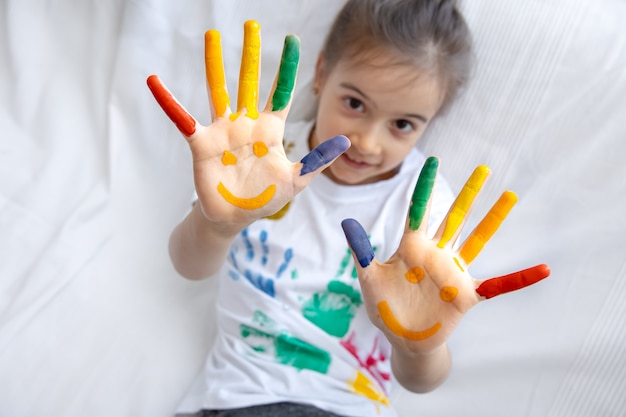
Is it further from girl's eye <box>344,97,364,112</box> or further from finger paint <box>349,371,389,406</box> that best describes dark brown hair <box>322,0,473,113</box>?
finger paint <box>349,371,389,406</box>

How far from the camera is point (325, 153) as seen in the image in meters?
0.69

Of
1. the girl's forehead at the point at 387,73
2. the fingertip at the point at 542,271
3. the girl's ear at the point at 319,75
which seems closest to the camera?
the fingertip at the point at 542,271

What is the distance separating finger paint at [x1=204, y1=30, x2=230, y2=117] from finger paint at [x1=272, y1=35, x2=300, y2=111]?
60mm

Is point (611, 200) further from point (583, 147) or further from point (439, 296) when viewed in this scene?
point (439, 296)

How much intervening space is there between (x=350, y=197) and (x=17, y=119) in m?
0.68

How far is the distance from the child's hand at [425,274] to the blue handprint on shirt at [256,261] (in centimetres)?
29

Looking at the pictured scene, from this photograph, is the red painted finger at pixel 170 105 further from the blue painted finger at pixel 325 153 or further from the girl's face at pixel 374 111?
the girl's face at pixel 374 111

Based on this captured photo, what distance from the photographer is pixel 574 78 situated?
1.04 m

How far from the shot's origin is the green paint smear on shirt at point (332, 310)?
3.21 feet

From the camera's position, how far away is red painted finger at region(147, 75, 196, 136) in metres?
0.67

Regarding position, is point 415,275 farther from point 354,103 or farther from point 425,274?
point 354,103

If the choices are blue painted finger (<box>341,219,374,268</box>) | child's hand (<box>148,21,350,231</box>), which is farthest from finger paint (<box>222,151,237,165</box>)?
blue painted finger (<box>341,219,374,268</box>)

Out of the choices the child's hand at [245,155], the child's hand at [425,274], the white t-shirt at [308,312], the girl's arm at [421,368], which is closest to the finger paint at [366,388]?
the white t-shirt at [308,312]

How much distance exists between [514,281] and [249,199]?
1.01 feet
